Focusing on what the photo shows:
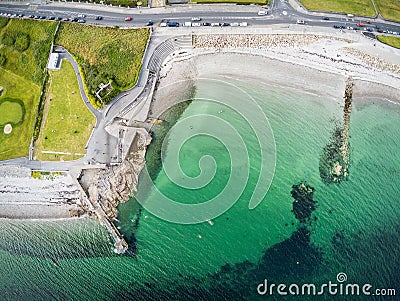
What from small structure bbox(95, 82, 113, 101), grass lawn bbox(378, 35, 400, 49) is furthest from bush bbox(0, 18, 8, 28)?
grass lawn bbox(378, 35, 400, 49)

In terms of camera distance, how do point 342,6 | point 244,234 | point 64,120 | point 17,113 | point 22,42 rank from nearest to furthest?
point 244,234
point 64,120
point 17,113
point 22,42
point 342,6

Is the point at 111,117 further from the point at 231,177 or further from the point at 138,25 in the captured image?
the point at 231,177

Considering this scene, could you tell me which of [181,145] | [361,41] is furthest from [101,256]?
[361,41]

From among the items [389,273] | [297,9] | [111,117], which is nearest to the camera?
[389,273]

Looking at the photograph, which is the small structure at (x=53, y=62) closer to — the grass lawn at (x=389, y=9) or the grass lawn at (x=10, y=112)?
the grass lawn at (x=10, y=112)

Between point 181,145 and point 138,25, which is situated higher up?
point 138,25

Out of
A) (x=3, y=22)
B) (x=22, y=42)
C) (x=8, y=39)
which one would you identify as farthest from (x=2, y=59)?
(x=3, y=22)

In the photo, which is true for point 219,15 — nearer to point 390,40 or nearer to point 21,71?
point 390,40
